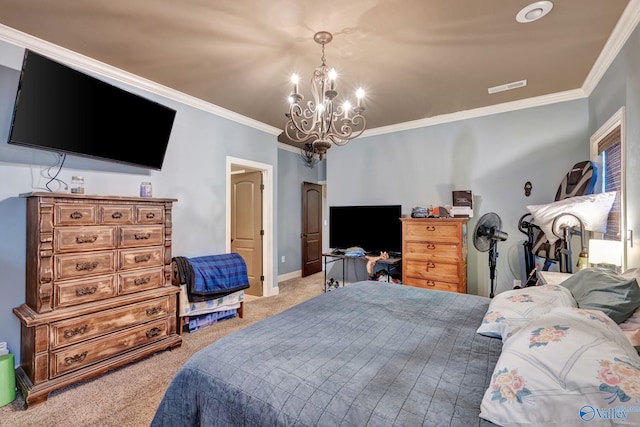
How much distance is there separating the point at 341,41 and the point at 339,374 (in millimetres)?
2390

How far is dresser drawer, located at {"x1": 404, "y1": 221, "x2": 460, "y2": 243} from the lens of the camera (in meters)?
3.60

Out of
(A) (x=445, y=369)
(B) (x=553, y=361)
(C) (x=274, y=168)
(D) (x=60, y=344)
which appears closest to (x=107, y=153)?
(D) (x=60, y=344)

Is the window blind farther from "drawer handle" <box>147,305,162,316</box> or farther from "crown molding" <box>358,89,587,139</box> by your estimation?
"drawer handle" <box>147,305,162,316</box>

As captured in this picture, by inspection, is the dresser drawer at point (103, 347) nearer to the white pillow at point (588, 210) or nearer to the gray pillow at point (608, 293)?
the gray pillow at point (608, 293)

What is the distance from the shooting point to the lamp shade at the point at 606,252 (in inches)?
80.6

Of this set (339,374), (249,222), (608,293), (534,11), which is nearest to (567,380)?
(339,374)

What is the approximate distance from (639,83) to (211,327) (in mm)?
4336

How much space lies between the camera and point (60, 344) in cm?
211

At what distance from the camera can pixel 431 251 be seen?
3740mm

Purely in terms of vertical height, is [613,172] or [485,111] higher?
[485,111]

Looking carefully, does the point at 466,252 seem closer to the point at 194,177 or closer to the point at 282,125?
the point at 282,125

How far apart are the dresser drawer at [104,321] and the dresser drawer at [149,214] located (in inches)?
28.6

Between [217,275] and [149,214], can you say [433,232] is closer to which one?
[217,275]

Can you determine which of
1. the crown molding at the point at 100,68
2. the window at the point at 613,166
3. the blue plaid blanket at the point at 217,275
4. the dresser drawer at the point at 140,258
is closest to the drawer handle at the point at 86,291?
the dresser drawer at the point at 140,258
